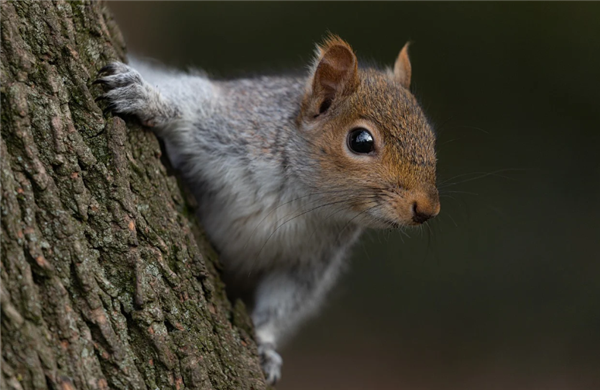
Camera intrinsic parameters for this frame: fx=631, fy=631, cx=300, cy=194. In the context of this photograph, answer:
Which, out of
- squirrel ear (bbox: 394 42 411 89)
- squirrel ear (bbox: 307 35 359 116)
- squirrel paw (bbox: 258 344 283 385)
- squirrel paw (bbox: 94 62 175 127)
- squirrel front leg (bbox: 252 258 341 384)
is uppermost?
squirrel ear (bbox: 394 42 411 89)

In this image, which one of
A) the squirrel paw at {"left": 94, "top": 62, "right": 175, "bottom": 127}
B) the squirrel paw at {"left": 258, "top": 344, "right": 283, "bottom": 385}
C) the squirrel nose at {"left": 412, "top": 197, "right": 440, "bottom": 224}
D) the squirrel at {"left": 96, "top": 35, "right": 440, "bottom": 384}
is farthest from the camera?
the squirrel paw at {"left": 258, "top": 344, "right": 283, "bottom": 385}

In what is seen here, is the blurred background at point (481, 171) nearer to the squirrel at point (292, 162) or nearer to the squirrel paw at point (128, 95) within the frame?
the squirrel at point (292, 162)

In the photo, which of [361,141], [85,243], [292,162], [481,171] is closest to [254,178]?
[292,162]

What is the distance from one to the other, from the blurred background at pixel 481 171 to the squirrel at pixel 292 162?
2.33 metres

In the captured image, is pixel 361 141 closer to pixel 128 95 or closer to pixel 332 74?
pixel 332 74

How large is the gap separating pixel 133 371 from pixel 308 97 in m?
1.57

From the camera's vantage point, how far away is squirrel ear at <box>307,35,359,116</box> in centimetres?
281

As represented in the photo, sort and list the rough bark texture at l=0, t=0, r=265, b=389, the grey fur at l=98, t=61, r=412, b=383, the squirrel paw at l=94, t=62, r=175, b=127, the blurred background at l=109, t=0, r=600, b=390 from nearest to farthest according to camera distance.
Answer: the rough bark texture at l=0, t=0, r=265, b=389 → the squirrel paw at l=94, t=62, r=175, b=127 → the grey fur at l=98, t=61, r=412, b=383 → the blurred background at l=109, t=0, r=600, b=390

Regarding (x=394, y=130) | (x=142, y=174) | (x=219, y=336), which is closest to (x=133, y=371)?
(x=219, y=336)

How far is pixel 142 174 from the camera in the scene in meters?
2.22

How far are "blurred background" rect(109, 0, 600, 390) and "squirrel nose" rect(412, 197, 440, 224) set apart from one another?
277 centimetres

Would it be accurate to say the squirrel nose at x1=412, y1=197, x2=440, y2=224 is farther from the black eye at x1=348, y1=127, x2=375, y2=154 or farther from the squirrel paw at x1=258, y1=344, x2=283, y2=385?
the squirrel paw at x1=258, y1=344, x2=283, y2=385

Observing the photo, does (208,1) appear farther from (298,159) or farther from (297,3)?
(298,159)

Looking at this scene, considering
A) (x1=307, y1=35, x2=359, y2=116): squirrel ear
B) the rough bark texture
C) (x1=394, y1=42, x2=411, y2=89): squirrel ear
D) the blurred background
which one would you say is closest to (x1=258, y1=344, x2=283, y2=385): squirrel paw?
the rough bark texture
